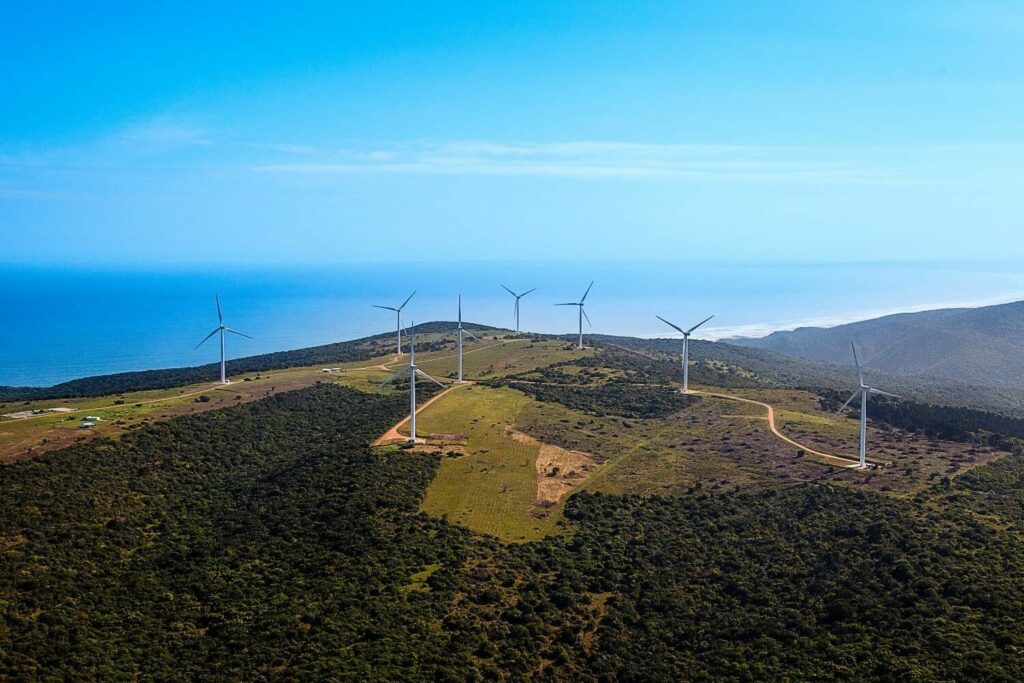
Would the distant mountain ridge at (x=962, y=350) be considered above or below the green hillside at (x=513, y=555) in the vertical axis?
above

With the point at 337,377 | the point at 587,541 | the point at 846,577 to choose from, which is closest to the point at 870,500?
the point at 846,577

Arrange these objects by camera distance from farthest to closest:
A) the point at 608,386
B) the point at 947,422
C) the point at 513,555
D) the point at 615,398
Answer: the point at 608,386 < the point at 615,398 < the point at 947,422 < the point at 513,555

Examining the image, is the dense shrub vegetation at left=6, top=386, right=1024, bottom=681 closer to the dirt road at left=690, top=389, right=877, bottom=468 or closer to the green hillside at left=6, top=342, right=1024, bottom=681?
the green hillside at left=6, top=342, right=1024, bottom=681

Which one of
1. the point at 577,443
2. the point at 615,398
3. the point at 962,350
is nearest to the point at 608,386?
the point at 615,398

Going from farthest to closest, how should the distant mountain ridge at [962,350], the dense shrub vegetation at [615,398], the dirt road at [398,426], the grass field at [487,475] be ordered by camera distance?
1. the distant mountain ridge at [962,350]
2. the dense shrub vegetation at [615,398]
3. the dirt road at [398,426]
4. the grass field at [487,475]

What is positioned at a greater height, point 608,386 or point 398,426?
point 608,386

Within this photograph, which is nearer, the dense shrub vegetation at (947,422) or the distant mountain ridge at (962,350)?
the dense shrub vegetation at (947,422)

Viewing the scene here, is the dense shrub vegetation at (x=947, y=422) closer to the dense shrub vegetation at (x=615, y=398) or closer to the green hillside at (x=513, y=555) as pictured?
the green hillside at (x=513, y=555)

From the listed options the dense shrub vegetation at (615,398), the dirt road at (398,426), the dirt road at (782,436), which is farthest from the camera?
the dense shrub vegetation at (615,398)

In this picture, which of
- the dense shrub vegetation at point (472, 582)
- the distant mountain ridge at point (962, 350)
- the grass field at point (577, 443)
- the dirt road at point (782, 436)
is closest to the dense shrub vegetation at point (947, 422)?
the grass field at point (577, 443)

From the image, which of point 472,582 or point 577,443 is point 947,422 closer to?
point 577,443

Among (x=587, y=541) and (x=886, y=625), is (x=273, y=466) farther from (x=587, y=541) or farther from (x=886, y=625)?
(x=886, y=625)
